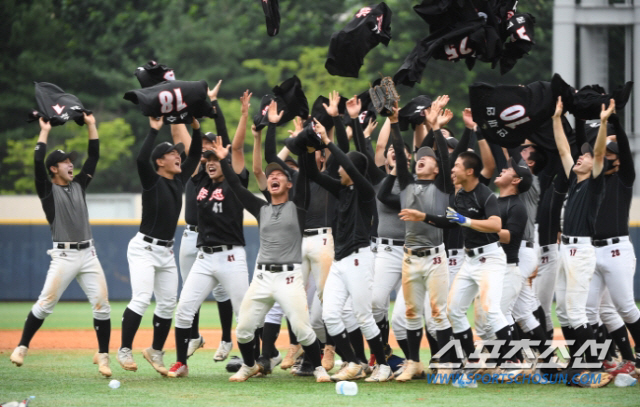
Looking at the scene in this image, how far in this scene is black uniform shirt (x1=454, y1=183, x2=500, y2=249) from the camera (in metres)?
8.00

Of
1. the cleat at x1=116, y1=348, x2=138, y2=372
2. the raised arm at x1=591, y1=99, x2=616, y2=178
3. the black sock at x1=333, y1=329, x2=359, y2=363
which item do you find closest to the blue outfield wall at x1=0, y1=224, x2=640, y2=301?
the cleat at x1=116, y1=348, x2=138, y2=372

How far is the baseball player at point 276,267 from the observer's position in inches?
313

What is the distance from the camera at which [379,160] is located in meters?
9.64

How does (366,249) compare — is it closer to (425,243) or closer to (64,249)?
(425,243)

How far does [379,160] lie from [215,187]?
6.29 feet

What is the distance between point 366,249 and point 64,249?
3.04 meters

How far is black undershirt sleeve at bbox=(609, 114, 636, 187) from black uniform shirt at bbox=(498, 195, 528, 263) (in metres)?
0.97

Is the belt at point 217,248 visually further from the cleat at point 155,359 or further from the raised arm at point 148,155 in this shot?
the cleat at point 155,359

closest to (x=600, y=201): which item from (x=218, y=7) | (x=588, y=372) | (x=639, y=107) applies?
(x=588, y=372)

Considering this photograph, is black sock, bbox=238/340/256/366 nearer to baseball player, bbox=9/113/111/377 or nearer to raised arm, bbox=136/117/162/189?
baseball player, bbox=9/113/111/377

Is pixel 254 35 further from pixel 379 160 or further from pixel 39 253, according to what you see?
pixel 379 160

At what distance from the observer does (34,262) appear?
1795cm

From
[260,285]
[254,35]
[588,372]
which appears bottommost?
[588,372]

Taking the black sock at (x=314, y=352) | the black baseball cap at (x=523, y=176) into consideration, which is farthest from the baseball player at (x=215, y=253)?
the black baseball cap at (x=523, y=176)
